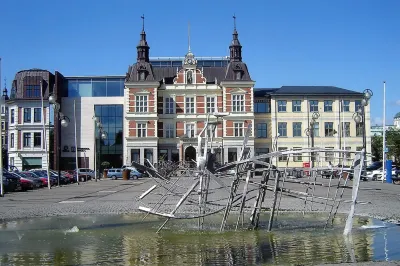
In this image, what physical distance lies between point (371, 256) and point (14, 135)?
76060 millimetres

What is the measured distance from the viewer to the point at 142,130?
73.6 metres

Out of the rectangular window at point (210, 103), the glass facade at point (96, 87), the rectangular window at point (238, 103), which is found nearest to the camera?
the rectangular window at point (238, 103)

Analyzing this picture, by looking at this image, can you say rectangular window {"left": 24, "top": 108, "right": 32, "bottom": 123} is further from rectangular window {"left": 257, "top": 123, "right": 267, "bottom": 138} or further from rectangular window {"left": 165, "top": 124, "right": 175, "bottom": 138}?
rectangular window {"left": 257, "top": 123, "right": 267, "bottom": 138}

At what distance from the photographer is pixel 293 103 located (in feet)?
254

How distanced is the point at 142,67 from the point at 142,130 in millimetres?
9863

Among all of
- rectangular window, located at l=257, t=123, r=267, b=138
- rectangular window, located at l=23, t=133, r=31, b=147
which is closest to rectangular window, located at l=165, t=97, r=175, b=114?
rectangular window, located at l=257, t=123, r=267, b=138

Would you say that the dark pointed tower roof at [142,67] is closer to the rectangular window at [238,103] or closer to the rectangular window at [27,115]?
the rectangular window at [238,103]

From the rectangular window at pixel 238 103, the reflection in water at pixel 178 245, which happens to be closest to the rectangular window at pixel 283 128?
the rectangular window at pixel 238 103

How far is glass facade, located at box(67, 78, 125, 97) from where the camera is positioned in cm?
8450

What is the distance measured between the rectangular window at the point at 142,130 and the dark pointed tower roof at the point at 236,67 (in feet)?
48.4

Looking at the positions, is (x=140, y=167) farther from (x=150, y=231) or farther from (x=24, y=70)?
(x=24, y=70)

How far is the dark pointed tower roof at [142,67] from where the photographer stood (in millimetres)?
74688

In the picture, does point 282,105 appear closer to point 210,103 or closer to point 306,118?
point 306,118

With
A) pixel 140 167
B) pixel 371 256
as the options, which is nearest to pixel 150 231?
pixel 140 167
